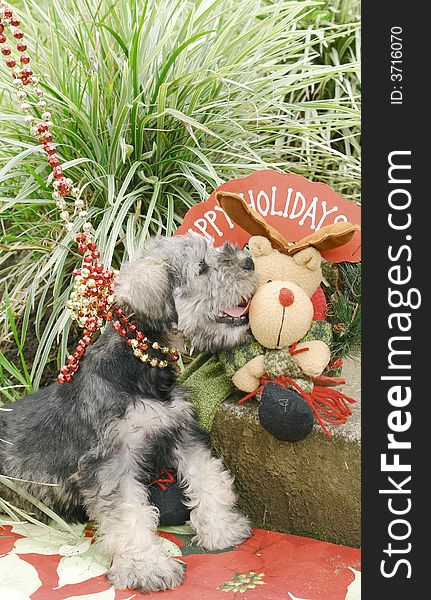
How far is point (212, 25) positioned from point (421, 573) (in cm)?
328

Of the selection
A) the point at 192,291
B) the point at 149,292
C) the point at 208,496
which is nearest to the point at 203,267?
the point at 192,291

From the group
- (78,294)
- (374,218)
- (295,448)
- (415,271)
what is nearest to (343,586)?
(295,448)

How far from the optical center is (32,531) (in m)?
3.06

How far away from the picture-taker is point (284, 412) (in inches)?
104

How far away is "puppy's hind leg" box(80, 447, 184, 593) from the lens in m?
2.54

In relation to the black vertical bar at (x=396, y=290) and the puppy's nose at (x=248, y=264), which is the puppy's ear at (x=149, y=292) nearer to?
the puppy's nose at (x=248, y=264)

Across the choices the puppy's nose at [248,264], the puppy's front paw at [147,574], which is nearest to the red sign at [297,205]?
the puppy's nose at [248,264]

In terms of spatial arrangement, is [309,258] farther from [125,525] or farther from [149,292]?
[125,525]

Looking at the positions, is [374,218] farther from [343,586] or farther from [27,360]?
[27,360]

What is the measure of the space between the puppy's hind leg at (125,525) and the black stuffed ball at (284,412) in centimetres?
53

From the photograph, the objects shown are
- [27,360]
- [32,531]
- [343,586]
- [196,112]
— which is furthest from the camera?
[27,360]

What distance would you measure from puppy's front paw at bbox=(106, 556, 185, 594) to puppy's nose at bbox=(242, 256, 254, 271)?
3.65ft

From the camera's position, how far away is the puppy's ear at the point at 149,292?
261 centimetres

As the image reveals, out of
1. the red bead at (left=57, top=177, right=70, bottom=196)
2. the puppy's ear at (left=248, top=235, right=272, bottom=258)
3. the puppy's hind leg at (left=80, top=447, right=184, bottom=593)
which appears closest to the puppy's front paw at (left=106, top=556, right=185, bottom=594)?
the puppy's hind leg at (left=80, top=447, right=184, bottom=593)
